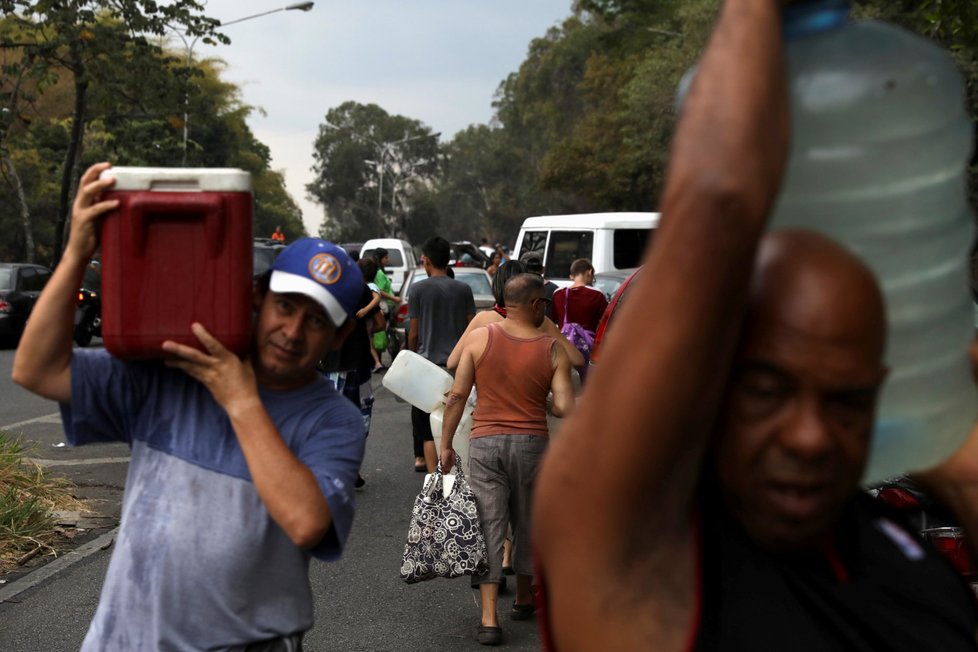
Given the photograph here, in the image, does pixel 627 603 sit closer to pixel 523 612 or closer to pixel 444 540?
pixel 444 540

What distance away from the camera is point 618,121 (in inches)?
1987

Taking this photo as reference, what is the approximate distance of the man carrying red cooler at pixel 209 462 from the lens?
277cm

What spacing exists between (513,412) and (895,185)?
18.8ft

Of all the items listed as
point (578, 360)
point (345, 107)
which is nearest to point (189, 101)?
point (578, 360)

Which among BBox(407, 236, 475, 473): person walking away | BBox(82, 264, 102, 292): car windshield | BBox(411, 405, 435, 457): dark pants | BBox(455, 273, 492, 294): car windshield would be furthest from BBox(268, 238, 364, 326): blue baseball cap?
BBox(82, 264, 102, 292): car windshield

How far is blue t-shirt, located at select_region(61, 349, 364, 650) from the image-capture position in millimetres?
2857

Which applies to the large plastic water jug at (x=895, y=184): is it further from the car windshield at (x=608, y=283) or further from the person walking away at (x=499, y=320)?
the car windshield at (x=608, y=283)

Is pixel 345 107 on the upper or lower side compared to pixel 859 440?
upper

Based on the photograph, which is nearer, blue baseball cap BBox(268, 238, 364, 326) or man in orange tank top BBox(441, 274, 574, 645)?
blue baseball cap BBox(268, 238, 364, 326)

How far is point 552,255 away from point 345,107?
135708 millimetres

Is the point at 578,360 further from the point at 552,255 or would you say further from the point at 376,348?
the point at 552,255

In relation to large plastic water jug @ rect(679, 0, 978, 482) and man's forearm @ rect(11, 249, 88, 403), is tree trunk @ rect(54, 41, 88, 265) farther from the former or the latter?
large plastic water jug @ rect(679, 0, 978, 482)

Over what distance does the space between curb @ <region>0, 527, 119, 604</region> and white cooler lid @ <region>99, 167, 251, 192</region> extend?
5.17m

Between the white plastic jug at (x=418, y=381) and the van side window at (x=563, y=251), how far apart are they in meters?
9.50
